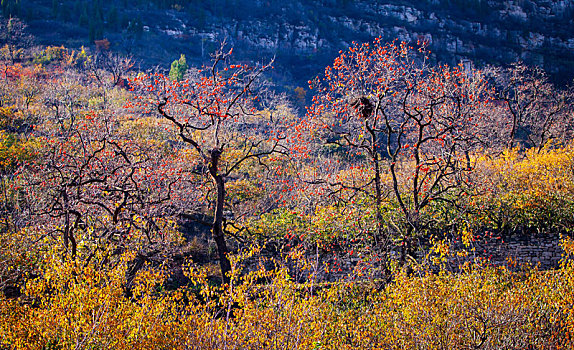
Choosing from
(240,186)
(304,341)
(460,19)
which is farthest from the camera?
(460,19)

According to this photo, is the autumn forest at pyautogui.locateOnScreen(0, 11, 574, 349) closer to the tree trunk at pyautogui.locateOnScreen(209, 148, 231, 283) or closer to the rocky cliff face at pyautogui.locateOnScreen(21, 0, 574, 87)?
the tree trunk at pyautogui.locateOnScreen(209, 148, 231, 283)

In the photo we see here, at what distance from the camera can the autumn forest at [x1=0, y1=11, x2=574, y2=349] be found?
17.5ft

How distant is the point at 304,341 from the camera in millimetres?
5113

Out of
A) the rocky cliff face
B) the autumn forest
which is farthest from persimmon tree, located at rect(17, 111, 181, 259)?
the rocky cliff face

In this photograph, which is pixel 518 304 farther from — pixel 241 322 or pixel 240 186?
pixel 240 186

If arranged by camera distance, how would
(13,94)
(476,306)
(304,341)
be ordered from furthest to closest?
(13,94)
(476,306)
(304,341)

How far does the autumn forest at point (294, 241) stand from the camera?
5.35m

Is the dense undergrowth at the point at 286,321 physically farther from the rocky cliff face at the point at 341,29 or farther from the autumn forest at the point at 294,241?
the rocky cliff face at the point at 341,29

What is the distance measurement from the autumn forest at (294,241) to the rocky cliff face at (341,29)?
38.1 metres

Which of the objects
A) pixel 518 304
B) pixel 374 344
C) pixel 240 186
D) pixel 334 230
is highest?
pixel 518 304

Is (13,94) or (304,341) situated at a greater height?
(304,341)

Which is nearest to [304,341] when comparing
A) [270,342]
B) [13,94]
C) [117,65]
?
[270,342]

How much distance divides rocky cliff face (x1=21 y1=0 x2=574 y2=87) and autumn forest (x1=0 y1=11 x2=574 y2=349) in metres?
38.1

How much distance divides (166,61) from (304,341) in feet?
159
